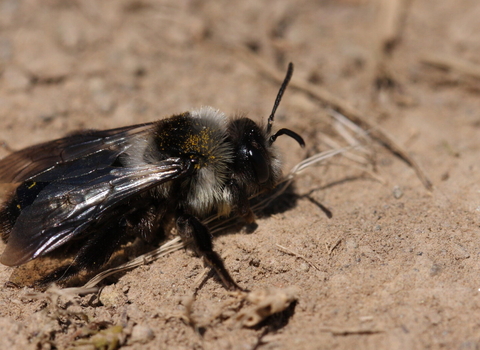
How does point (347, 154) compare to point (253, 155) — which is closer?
point (253, 155)

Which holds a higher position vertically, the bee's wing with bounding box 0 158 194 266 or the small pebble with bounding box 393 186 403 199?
the bee's wing with bounding box 0 158 194 266

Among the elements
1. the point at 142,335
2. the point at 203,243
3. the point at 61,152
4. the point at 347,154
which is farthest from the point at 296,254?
the point at 61,152

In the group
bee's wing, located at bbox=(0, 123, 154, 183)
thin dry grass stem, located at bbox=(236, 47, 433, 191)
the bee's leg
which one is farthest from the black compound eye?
thin dry grass stem, located at bbox=(236, 47, 433, 191)

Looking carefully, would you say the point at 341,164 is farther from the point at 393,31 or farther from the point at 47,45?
Answer: the point at 47,45

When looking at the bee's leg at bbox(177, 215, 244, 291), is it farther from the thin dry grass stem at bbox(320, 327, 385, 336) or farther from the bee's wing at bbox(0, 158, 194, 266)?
the thin dry grass stem at bbox(320, 327, 385, 336)

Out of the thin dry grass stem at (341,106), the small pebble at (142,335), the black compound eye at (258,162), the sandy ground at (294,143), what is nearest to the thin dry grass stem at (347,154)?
the sandy ground at (294,143)

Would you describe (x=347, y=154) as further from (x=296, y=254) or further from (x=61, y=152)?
(x=61, y=152)
